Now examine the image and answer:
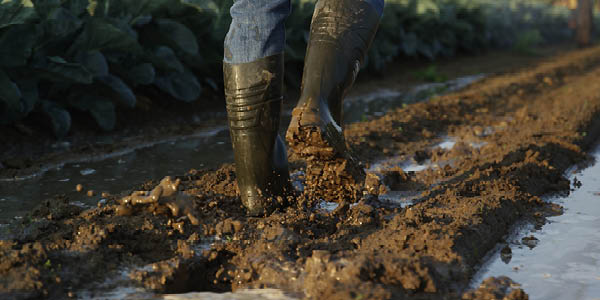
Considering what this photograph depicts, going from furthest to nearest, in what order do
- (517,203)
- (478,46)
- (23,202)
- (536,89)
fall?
1. (478,46)
2. (536,89)
3. (23,202)
4. (517,203)

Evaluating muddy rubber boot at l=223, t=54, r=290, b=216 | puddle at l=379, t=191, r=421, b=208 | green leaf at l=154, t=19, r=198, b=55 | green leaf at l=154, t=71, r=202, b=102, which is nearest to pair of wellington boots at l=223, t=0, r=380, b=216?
muddy rubber boot at l=223, t=54, r=290, b=216

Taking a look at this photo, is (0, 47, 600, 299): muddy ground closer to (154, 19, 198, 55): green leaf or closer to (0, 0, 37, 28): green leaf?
(0, 0, 37, 28): green leaf

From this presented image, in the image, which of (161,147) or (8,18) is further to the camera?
(161,147)

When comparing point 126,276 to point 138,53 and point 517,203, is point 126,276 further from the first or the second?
point 138,53

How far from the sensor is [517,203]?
2.65 m

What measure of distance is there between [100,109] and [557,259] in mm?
3251

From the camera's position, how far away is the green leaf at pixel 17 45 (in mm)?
3918

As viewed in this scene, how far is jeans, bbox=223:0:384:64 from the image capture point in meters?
2.32

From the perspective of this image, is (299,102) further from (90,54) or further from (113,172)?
(90,54)

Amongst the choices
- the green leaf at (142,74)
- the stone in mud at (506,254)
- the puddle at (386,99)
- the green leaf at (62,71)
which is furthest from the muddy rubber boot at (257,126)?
the puddle at (386,99)

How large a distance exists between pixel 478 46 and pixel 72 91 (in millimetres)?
10160

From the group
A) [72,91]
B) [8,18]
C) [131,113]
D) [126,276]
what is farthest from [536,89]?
[126,276]

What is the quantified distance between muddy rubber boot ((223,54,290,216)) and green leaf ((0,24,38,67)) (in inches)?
83.1

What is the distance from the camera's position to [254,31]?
2.33m
